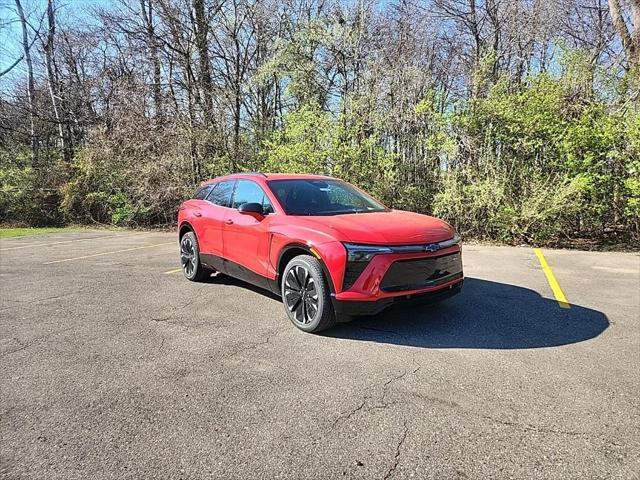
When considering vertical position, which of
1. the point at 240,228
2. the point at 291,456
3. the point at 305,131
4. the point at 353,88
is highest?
the point at 353,88

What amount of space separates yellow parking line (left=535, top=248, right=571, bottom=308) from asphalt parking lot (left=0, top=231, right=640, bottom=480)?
0.10 m

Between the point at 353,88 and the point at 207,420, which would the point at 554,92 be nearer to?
the point at 353,88

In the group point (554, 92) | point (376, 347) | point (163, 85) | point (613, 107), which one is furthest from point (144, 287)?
point (163, 85)

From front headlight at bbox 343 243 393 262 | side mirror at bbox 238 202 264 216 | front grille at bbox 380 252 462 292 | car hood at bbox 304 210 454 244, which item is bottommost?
front grille at bbox 380 252 462 292

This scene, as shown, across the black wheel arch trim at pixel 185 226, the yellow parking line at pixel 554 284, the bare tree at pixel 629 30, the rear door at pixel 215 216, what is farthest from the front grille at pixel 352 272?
the bare tree at pixel 629 30

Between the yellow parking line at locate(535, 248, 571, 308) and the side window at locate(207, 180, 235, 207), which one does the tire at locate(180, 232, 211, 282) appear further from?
the yellow parking line at locate(535, 248, 571, 308)

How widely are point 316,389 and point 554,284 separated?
4.51 metres

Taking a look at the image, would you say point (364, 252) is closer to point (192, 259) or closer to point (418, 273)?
point (418, 273)

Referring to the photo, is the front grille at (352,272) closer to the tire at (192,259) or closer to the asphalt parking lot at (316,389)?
the asphalt parking lot at (316,389)

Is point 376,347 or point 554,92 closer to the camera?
point 376,347

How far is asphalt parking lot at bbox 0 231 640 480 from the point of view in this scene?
215 centimetres

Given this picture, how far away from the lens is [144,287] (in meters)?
5.96

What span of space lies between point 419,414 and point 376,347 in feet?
3.56

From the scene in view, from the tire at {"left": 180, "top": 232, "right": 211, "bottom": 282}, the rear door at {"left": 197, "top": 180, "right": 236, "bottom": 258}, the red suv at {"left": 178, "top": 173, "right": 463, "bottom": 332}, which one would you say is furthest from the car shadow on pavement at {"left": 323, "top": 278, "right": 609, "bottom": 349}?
the tire at {"left": 180, "top": 232, "right": 211, "bottom": 282}
